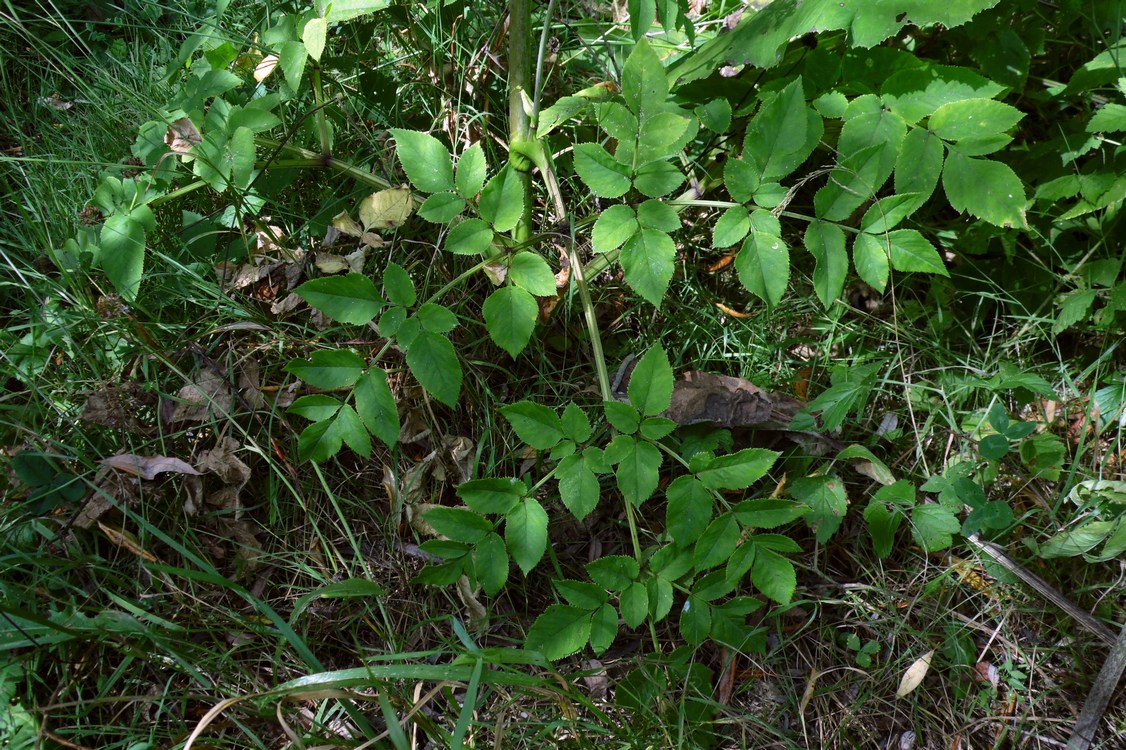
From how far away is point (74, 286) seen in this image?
6.31 feet

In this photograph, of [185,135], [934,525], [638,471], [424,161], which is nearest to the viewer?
[638,471]

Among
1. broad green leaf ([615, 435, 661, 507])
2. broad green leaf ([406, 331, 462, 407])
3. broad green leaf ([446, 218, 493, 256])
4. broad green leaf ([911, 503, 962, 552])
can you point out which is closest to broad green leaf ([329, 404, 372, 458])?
broad green leaf ([406, 331, 462, 407])

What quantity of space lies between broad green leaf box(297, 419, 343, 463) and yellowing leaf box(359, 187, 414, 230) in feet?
1.88

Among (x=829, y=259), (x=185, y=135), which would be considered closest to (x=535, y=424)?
(x=829, y=259)

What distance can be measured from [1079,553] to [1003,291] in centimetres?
67

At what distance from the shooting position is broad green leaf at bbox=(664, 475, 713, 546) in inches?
57.0

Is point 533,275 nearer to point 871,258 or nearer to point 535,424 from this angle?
point 535,424

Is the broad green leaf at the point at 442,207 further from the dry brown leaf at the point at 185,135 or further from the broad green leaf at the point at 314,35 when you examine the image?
the dry brown leaf at the point at 185,135

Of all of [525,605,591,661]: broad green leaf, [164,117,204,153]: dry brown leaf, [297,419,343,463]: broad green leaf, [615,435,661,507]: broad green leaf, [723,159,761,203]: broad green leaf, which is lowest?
[525,605,591,661]: broad green leaf

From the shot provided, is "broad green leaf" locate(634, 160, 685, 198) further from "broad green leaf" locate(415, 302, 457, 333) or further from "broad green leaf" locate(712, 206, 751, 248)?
"broad green leaf" locate(415, 302, 457, 333)

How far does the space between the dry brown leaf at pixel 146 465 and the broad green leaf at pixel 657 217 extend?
1.15 metres

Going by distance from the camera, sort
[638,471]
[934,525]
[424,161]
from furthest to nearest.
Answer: [934,525] → [424,161] → [638,471]

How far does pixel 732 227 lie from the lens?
4.85ft

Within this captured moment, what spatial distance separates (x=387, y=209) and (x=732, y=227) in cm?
83
